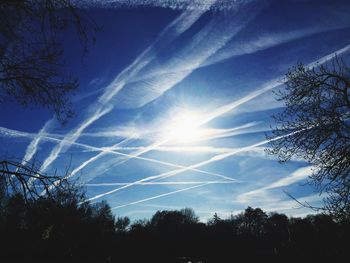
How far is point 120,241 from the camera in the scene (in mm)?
47531

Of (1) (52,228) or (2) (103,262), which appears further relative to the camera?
(2) (103,262)

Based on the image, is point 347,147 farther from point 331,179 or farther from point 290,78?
point 290,78

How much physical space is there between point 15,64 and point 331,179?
36.4 feet

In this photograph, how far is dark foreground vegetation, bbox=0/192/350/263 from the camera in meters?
6.02

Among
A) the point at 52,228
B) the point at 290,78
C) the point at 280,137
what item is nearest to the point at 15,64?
the point at 52,228

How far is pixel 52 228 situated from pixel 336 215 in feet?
22.3

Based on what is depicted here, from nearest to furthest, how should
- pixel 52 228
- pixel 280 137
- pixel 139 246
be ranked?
pixel 52 228 → pixel 280 137 → pixel 139 246

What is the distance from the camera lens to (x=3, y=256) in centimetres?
2291

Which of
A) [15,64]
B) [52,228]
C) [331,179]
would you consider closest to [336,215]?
[331,179]

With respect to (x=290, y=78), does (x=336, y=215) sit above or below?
below

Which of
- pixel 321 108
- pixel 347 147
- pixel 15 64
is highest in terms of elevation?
pixel 321 108

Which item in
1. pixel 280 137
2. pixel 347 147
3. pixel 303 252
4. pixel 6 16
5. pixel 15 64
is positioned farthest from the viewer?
pixel 303 252

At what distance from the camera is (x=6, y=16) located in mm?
4578

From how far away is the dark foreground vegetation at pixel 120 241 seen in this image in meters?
6.02
